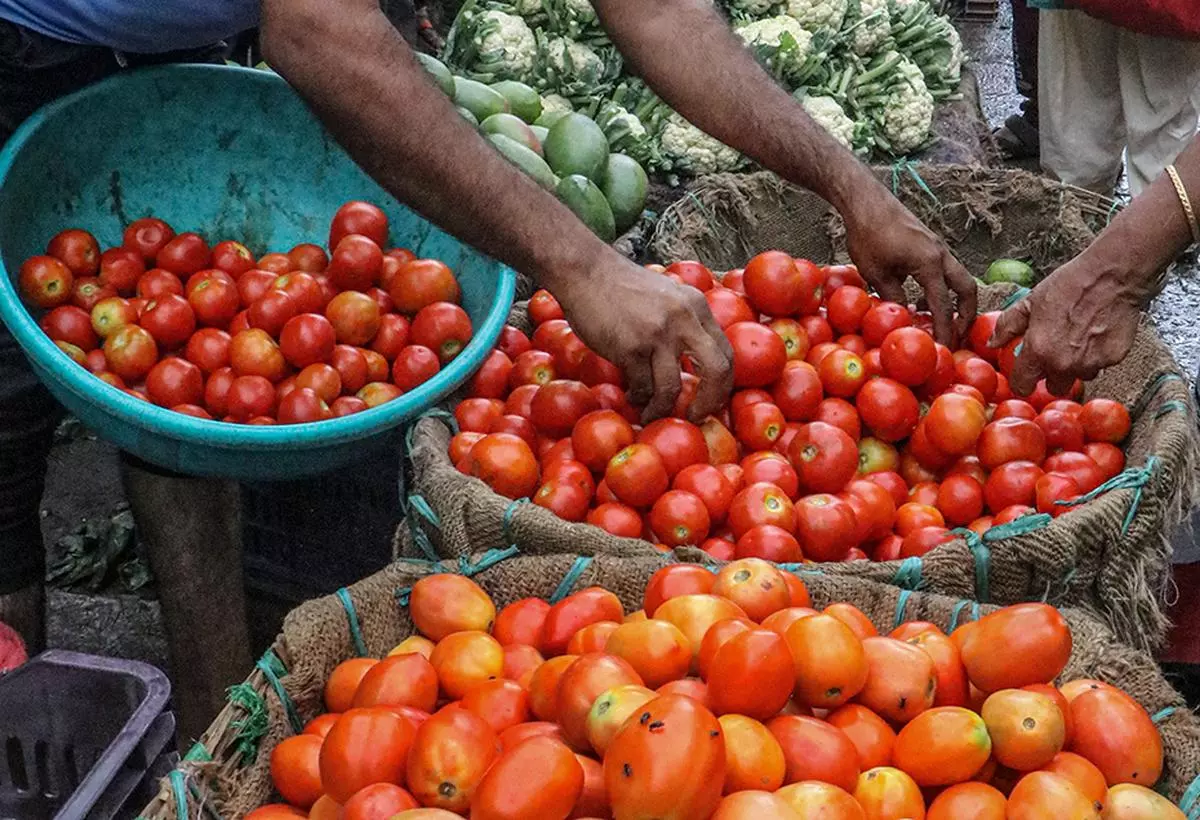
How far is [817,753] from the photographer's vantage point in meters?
1.54

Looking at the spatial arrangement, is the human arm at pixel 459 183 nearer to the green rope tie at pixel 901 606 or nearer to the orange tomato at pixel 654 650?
the green rope tie at pixel 901 606

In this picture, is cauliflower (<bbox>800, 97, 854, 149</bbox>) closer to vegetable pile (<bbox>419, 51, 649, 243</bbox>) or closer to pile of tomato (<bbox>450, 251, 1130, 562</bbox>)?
vegetable pile (<bbox>419, 51, 649, 243</bbox>)

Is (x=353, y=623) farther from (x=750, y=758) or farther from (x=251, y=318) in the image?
(x=251, y=318)

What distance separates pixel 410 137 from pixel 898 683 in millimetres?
1155

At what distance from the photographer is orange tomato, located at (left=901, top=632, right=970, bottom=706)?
5.72 ft

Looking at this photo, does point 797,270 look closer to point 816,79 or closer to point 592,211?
point 592,211

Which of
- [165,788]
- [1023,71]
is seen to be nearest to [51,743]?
[165,788]

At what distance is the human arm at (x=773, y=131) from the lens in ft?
8.73

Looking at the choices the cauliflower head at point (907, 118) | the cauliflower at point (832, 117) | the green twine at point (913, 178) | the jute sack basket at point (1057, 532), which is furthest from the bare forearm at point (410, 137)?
the cauliflower head at point (907, 118)

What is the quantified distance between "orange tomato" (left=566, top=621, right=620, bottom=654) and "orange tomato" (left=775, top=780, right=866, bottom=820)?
1.24 ft

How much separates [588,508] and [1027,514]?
78 centimetres

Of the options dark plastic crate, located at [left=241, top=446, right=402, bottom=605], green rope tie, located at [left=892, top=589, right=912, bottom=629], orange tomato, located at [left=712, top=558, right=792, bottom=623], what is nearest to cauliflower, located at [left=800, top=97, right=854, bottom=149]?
dark plastic crate, located at [left=241, top=446, right=402, bottom=605]

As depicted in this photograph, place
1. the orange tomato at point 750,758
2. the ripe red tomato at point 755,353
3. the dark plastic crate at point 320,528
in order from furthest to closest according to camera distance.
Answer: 1. the dark plastic crate at point 320,528
2. the ripe red tomato at point 755,353
3. the orange tomato at point 750,758

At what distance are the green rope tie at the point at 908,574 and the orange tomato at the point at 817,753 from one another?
561 millimetres
